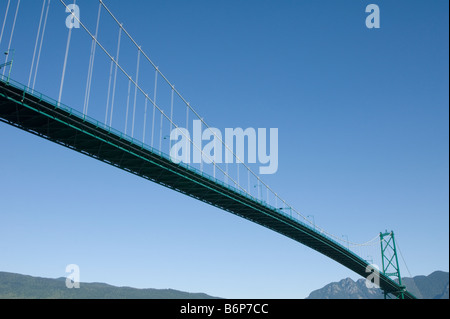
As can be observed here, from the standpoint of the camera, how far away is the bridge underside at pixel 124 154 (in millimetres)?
29969

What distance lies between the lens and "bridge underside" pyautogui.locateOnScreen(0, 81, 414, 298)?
30.0 metres

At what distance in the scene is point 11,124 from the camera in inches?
1227

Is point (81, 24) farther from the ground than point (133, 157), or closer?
farther from the ground

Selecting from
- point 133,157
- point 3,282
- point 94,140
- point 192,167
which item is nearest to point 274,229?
point 192,167

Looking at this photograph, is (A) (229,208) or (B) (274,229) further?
(B) (274,229)

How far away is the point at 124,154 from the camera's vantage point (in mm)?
37344

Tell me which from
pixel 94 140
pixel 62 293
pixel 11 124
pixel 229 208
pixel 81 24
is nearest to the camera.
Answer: pixel 11 124
